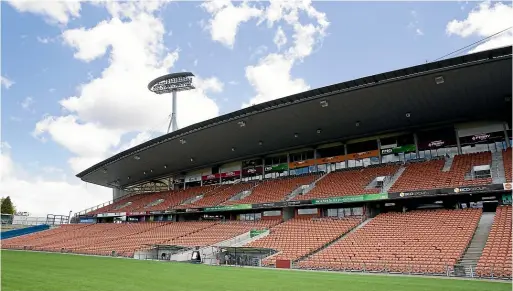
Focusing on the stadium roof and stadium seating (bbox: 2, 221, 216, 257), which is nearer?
the stadium roof

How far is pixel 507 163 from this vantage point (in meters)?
23.1

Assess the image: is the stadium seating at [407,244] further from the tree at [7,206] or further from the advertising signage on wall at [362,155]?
the tree at [7,206]

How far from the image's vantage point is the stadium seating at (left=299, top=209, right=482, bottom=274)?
676 inches

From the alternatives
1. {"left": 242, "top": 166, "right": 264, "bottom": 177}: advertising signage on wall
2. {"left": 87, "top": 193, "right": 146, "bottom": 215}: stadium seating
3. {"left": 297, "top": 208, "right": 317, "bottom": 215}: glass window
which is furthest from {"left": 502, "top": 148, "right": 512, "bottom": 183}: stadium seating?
{"left": 87, "top": 193, "right": 146, "bottom": 215}: stadium seating

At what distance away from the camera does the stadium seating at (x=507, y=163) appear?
70.2 feet

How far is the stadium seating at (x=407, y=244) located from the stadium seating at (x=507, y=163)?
2.73 metres

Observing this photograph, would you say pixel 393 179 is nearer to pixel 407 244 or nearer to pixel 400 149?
pixel 400 149

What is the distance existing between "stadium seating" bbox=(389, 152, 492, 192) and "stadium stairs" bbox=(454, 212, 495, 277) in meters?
Answer: 2.42

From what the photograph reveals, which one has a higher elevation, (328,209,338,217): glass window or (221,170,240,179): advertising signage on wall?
(221,170,240,179): advertising signage on wall

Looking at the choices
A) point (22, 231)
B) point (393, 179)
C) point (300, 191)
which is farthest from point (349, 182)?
point (22, 231)

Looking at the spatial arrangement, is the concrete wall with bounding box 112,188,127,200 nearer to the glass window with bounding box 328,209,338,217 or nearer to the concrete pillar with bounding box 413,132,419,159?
the glass window with bounding box 328,209,338,217

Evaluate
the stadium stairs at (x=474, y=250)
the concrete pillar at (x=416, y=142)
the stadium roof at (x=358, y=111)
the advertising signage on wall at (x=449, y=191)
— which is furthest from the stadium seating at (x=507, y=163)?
the concrete pillar at (x=416, y=142)

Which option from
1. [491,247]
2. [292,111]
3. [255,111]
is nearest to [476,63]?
[491,247]

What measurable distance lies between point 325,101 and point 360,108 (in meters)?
2.87
